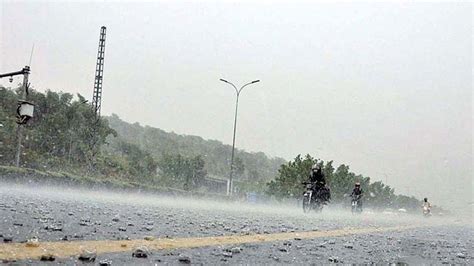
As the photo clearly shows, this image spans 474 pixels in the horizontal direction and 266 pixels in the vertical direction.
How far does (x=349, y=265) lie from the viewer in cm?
458

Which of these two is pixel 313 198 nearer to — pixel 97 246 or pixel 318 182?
pixel 318 182

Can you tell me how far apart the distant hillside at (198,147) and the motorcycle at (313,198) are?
321 ft

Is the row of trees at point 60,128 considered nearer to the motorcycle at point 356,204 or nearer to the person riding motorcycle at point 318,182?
the motorcycle at point 356,204

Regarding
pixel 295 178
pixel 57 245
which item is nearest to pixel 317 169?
pixel 57 245

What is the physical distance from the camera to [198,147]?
469ft

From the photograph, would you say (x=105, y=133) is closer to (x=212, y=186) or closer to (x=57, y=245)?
(x=212, y=186)

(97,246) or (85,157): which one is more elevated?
(85,157)

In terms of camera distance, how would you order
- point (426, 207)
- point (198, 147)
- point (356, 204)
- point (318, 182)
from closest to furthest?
point (318, 182) → point (356, 204) → point (426, 207) → point (198, 147)

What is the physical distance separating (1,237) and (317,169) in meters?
18.1

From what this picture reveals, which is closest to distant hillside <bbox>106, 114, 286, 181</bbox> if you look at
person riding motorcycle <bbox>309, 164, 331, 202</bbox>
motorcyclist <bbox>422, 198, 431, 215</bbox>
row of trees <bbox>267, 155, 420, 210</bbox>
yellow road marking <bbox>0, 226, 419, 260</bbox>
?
row of trees <bbox>267, 155, 420, 210</bbox>

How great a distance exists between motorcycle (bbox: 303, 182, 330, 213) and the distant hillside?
97.9 meters

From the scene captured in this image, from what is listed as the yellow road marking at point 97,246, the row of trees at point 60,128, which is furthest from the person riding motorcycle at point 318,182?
the row of trees at point 60,128

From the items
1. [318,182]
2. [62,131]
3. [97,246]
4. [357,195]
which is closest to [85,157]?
[62,131]

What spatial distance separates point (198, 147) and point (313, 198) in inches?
4835
